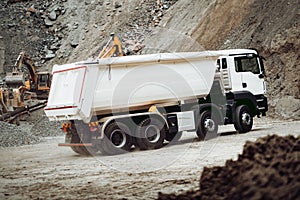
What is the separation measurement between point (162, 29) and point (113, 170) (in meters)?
20.5

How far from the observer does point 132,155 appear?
1423 cm

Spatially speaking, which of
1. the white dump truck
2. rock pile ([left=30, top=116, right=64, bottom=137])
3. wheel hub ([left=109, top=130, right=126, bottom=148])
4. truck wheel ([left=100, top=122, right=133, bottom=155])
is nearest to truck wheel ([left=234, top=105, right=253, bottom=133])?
the white dump truck

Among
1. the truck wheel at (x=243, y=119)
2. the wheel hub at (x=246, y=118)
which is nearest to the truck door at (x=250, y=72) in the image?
the truck wheel at (x=243, y=119)

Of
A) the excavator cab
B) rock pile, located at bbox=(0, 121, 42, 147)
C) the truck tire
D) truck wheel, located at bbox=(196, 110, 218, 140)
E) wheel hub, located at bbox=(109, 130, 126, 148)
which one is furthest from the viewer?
the excavator cab

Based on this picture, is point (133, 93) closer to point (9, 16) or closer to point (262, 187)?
point (262, 187)

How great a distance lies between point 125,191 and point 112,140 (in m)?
5.60

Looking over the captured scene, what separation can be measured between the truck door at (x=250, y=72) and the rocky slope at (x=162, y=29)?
179 inches

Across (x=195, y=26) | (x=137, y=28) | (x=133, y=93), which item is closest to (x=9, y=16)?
(x=137, y=28)

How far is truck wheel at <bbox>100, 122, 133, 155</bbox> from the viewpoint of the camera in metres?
14.5

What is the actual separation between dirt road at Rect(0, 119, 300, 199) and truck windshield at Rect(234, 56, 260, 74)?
213 cm

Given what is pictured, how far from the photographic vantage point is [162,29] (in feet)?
103

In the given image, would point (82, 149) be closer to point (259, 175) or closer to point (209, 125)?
point (209, 125)

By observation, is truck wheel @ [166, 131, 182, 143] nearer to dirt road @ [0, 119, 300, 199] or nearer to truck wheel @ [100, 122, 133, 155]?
dirt road @ [0, 119, 300, 199]

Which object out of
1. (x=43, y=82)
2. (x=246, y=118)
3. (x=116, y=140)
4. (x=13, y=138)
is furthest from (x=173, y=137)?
(x=43, y=82)
